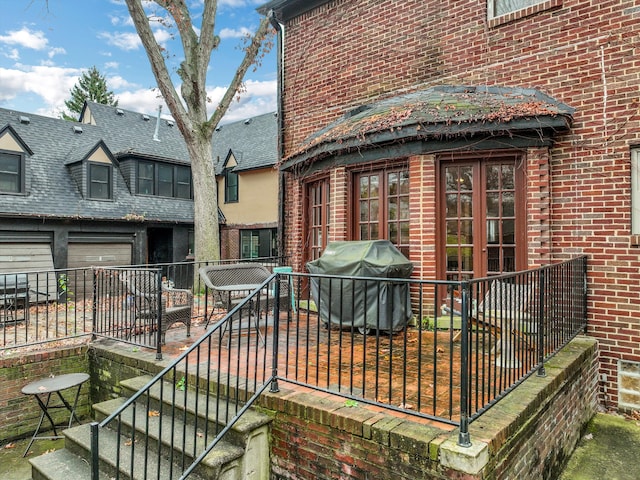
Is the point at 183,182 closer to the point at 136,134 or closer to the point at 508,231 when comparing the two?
the point at 136,134

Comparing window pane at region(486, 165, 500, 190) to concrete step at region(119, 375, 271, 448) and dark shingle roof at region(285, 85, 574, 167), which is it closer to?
dark shingle roof at region(285, 85, 574, 167)

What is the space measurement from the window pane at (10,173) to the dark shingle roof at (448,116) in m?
10.5

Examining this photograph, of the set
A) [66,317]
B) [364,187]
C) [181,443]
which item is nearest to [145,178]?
[66,317]

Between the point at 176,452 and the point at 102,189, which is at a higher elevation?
the point at 102,189

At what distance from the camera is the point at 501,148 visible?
17.7 feet

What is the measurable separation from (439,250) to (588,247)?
5.85ft

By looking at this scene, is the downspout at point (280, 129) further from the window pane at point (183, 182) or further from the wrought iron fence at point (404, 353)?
the window pane at point (183, 182)

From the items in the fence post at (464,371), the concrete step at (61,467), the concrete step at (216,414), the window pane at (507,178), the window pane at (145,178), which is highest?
the window pane at (145,178)

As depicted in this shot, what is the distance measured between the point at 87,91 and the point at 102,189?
25.6 metres

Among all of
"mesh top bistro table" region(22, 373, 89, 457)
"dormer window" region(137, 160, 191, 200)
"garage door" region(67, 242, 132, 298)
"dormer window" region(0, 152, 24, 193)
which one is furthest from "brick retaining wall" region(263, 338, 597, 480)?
"dormer window" region(137, 160, 191, 200)

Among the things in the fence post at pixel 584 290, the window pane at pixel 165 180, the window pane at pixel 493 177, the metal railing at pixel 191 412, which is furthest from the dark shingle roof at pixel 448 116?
the window pane at pixel 165 180

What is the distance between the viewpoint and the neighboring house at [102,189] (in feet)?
39.9

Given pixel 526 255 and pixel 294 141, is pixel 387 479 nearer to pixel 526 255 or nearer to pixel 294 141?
pixel 526 255

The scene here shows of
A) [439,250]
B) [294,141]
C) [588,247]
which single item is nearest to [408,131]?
[439,250]
